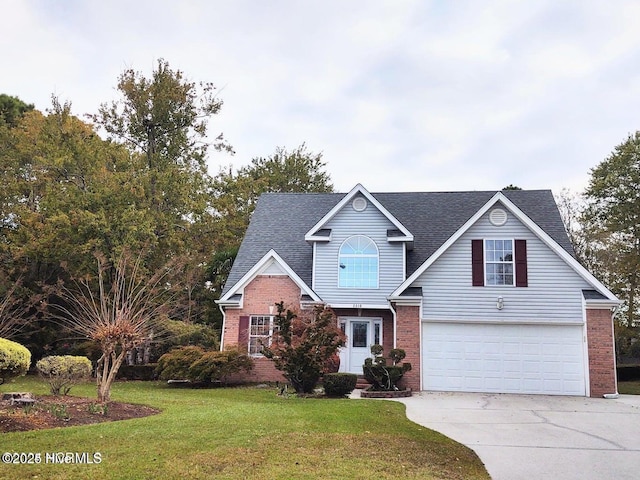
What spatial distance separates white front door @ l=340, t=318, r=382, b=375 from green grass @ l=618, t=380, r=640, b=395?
1088cm

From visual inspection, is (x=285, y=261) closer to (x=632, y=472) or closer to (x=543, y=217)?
(x=543, y=217)

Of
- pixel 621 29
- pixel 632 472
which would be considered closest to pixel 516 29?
pixel 621 29

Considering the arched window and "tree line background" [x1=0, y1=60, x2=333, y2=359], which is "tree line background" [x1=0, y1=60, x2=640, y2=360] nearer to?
"tree line background" [x1=0, y1=60, x2=333, y2=359]

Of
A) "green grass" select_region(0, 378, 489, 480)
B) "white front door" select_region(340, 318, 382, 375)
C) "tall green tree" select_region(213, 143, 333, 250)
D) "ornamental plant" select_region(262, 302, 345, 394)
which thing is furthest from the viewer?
"tall green tree" select_region(213, 143, 333, 250)

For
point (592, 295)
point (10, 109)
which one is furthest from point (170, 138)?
point (592, 295)

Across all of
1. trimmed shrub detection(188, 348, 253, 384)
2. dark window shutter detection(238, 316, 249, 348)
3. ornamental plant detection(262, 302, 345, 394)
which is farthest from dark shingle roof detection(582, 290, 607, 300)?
dark window shutter detection(238, 316, 249, 348)

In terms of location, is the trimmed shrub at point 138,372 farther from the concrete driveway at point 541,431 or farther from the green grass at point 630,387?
the green grass at point 630,387

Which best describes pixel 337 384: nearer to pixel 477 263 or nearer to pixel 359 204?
pixel 477 263

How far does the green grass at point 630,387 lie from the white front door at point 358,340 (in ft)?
35.7

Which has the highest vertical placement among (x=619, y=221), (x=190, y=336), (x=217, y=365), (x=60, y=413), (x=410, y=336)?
(x=619, y=221)

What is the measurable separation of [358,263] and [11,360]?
1404cm

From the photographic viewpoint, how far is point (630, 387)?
25.1 metres

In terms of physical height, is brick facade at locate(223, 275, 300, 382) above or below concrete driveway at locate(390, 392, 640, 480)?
above

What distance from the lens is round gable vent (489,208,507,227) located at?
61.5ft
